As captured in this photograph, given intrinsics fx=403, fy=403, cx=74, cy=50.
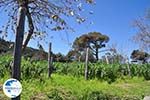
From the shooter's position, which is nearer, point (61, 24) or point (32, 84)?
point (61, 24)

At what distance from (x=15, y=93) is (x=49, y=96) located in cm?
585

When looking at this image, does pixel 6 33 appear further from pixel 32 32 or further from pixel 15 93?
pixel 15 93

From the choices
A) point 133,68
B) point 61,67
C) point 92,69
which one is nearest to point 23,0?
point 92,69

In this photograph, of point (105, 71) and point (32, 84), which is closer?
point (32, 84)

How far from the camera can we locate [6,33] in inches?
297

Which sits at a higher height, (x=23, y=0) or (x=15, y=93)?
(x=23, y=0)

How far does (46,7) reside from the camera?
6.83 meters

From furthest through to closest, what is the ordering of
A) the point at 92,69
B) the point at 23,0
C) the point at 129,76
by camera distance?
the point at 129,76
the point at 92,69
the point at 23,0

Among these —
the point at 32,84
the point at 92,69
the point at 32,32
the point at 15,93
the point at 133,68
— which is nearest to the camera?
the point at 15,93

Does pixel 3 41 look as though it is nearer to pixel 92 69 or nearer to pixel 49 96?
pixel 49 96

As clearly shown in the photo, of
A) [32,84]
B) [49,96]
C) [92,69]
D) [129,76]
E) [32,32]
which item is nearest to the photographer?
[32,32]

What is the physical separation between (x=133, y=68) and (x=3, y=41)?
30.1 meters

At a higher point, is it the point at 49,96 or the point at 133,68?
the point at 133,68

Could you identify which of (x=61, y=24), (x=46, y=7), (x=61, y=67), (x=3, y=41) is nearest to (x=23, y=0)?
(x=46, y=7)
